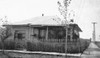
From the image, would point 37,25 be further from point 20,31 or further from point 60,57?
point 60,57

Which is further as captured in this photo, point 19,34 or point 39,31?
point 19,34

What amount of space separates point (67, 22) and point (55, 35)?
8.47 meters

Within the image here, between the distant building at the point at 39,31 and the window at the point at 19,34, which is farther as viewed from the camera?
the window at the point at 19,34

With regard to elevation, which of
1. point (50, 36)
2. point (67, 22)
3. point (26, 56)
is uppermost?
point (67, 22)

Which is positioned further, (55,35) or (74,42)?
(55,35)

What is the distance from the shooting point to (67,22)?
31.6 feet

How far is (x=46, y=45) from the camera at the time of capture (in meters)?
14.3

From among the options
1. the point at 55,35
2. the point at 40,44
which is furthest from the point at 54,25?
the point at 40,44

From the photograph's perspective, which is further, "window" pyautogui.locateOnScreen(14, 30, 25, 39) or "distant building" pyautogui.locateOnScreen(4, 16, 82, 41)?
"window" pyautogui.locateOnScreen(14, 30, 25, 39)

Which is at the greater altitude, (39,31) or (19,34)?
(39,31)

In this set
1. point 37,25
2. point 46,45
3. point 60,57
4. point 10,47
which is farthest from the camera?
point 37,25

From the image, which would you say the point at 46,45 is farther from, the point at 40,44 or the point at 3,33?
the point at 3,33

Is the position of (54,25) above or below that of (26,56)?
above

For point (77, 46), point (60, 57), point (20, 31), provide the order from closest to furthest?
point (60, 57) → point (77, 46) → point (20, 31)
